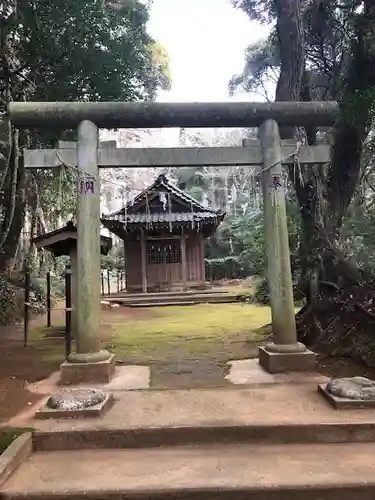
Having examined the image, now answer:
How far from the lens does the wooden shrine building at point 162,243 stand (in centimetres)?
2078

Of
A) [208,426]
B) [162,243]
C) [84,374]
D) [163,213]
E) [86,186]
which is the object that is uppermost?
[163,213]

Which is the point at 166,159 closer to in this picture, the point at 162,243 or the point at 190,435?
the point at 190,435

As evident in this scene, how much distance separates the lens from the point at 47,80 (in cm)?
1071

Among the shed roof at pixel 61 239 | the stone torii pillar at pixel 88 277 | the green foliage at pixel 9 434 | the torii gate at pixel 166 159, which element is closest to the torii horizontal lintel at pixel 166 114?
the torii gate at pixel 166 159

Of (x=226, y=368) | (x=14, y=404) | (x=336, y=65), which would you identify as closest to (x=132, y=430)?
(x=14, y=404)

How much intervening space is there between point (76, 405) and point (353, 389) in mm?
3032

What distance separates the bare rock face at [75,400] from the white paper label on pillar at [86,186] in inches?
105

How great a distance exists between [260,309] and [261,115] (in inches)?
363

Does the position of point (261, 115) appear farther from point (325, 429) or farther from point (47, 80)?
point (47, 80)

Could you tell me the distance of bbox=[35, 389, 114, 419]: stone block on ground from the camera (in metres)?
4.49

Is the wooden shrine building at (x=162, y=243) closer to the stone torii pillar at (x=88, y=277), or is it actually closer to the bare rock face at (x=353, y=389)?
the stone torii pillar at (x=88, y=277)

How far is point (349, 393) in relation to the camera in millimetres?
4672

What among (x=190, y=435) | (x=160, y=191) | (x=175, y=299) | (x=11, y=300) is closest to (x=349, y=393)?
(x=190, y=435)

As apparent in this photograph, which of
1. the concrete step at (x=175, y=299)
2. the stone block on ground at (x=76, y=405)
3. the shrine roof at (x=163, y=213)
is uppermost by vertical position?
the shrine roof at (x=163, y=213)
